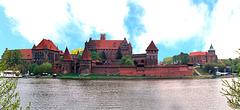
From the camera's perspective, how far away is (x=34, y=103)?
24.6 m

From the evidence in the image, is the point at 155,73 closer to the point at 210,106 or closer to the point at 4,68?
the point at 210,106

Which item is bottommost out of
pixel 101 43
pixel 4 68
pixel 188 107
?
pixel 188 107

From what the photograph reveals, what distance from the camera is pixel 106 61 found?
7419 centimetres

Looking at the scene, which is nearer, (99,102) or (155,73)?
(99,102)

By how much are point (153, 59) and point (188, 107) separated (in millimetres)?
54304

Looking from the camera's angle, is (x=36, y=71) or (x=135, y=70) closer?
(x=135, y=70)

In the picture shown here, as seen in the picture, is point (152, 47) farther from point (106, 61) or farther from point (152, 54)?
point (106, 61)

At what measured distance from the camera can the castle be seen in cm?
6606

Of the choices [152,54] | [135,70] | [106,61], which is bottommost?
[135,70]

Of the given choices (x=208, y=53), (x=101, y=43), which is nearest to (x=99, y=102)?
(x=101, y=43)

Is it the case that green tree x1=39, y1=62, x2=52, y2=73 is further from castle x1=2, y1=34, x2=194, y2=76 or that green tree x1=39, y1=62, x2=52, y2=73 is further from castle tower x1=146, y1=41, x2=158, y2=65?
castle tower x1=146, y1=41, x2=158, y2=65

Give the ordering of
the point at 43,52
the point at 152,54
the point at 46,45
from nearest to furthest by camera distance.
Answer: the point at 43,52 → the point at 46,45 → the point at 152,54

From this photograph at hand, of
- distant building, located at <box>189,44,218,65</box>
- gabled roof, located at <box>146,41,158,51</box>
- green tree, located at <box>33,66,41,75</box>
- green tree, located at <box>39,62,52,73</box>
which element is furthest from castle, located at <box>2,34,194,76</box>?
distant building, located at <box>189,44,218,65</box>

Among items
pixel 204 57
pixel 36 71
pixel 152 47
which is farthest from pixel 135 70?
pixel 204 57
